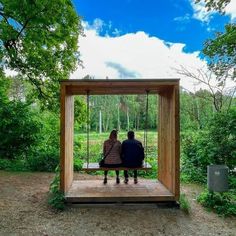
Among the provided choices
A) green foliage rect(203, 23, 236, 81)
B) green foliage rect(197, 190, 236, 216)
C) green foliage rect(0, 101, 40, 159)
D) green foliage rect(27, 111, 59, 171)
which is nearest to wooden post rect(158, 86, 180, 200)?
green foliage rect(197, 190, 236, 216)

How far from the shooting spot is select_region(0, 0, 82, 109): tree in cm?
836

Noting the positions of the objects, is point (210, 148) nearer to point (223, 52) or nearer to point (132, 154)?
point (223, 52)

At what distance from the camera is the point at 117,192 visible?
245 inches

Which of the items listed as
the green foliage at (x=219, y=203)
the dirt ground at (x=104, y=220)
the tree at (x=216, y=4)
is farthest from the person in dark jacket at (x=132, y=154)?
the tree at (x=216, y=4)

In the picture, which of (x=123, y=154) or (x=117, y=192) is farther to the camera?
(x=123, y=154)

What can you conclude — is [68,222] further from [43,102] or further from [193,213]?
[43,102]

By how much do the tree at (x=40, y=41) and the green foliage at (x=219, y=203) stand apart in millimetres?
6092

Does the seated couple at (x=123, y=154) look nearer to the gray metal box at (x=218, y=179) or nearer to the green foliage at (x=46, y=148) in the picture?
the gray metal box at (x=218, y=179)

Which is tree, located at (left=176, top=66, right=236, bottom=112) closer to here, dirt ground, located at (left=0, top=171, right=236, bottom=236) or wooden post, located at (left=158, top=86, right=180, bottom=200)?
wooden post, located at (left=158, top=86, right=180, bottom=200)

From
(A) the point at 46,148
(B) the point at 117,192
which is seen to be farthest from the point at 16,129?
(B) the point at 117,192

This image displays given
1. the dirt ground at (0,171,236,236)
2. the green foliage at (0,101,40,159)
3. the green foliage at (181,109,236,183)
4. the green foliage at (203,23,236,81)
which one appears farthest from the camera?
the green foliage at (0,101,40,159)

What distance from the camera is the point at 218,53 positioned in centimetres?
812

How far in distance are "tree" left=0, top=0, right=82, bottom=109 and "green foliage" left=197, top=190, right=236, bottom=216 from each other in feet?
20.0

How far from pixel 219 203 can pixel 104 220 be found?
2.50 m
